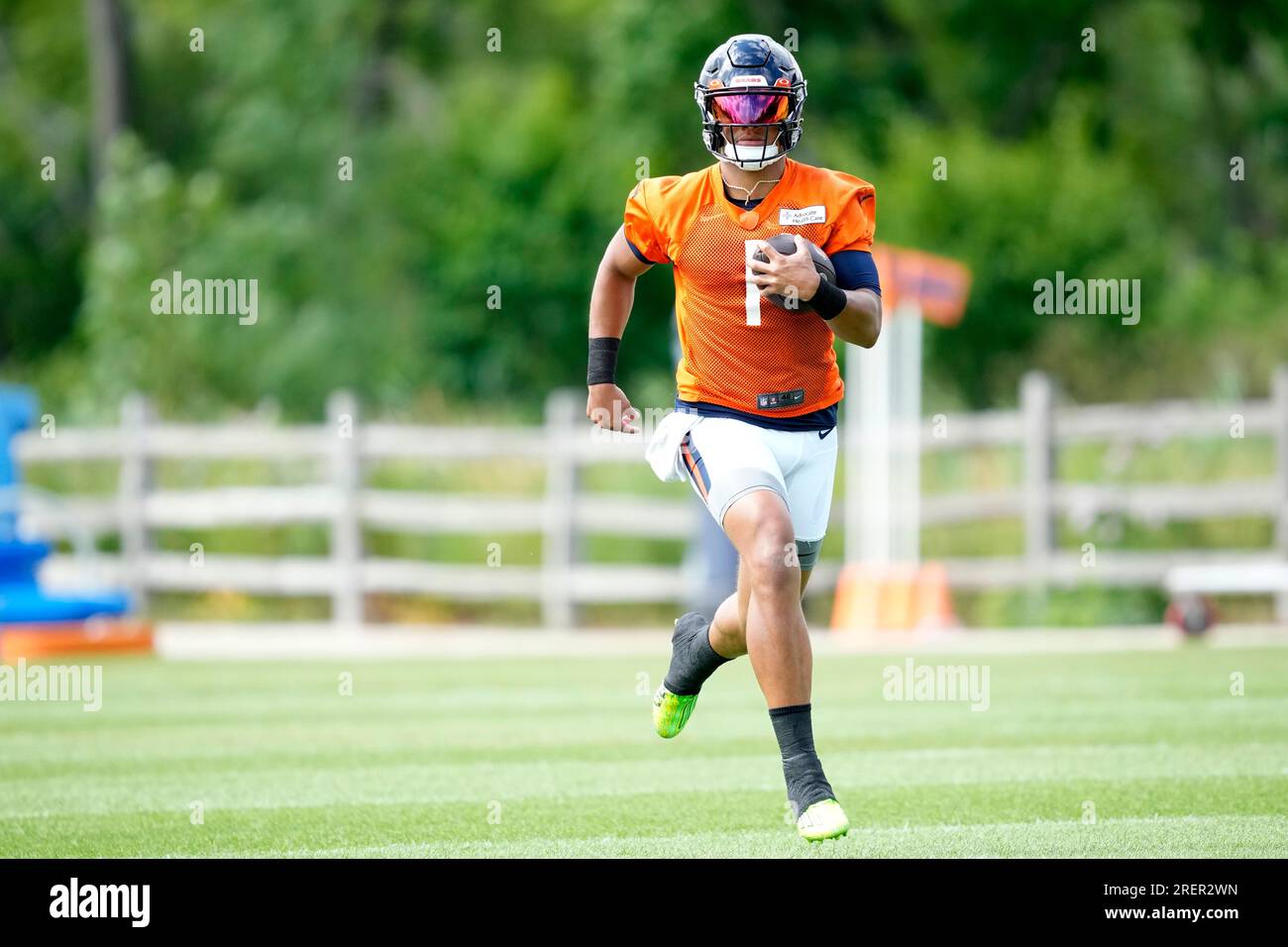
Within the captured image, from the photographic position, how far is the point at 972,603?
2000 centimetres

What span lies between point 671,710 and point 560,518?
12599 mm

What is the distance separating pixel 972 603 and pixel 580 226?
1648cm

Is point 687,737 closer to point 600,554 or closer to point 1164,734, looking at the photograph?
point 1164,734

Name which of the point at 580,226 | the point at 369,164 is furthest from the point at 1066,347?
the point at 369,164

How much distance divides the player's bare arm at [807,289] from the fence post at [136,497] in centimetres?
1667

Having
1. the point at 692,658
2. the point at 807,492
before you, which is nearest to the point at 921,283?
the point at 692,658

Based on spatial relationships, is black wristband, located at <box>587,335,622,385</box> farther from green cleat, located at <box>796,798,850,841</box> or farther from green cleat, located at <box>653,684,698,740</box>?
green cleat, located at <box>796,798,850,841</box>

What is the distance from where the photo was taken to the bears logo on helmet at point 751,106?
6871 millimetres

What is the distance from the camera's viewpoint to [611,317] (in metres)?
7.41

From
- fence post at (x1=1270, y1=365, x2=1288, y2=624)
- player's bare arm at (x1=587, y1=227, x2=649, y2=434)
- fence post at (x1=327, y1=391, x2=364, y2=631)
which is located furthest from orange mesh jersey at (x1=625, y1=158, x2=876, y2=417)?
fence post at (x1=327, y1=391, x2=364, y2=631)
